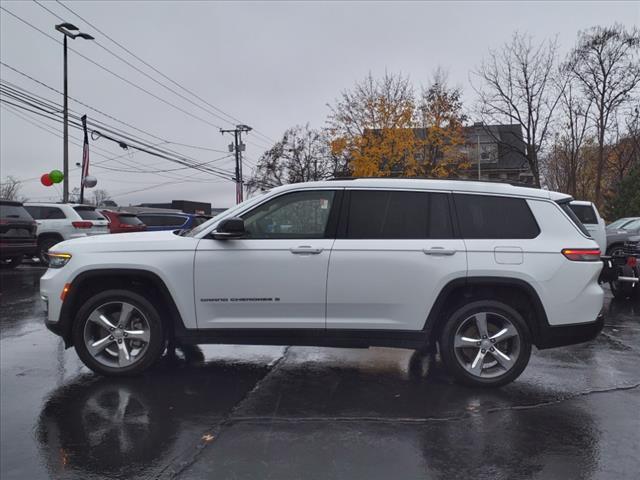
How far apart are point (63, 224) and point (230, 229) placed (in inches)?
483

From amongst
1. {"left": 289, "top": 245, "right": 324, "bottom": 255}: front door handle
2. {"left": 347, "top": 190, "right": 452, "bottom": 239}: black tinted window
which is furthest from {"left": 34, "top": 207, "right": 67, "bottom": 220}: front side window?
{"left": 347, "top": 190, "right": 452, "bottom": 239}: black tinted window

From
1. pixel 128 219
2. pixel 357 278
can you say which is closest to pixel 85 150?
pixel 128 219

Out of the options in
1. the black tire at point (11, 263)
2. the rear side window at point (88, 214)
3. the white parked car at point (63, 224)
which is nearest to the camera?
the black tire at point (11, 263)

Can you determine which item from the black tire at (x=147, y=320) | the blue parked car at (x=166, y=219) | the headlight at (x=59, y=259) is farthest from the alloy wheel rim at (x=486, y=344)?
the blue parked car at (x=166, y=219)

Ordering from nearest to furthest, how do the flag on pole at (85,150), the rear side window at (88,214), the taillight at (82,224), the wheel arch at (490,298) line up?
the wheel arch at (490,298), the taillight at (82,224), the rear side window at (88,214), the flag on pole at (85,150)

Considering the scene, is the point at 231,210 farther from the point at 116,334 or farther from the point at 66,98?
the point at 66,98

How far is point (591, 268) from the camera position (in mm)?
4637

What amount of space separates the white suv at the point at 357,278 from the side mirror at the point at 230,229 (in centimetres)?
1

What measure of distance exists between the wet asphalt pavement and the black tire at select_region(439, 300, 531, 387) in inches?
4.9

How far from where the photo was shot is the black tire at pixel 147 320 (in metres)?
4.78

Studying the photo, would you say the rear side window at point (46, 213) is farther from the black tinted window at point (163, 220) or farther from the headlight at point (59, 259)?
the headlight at point (59, 259)

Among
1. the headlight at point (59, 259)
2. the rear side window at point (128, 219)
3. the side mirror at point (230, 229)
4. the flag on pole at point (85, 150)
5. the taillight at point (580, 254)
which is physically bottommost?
the headlight at point (59, 259)

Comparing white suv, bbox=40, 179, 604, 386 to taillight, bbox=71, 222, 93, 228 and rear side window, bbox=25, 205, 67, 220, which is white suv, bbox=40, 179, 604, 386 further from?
rear side window, bbox=25, 205, 67, 220

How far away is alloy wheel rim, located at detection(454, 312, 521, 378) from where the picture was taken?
15.2ft
